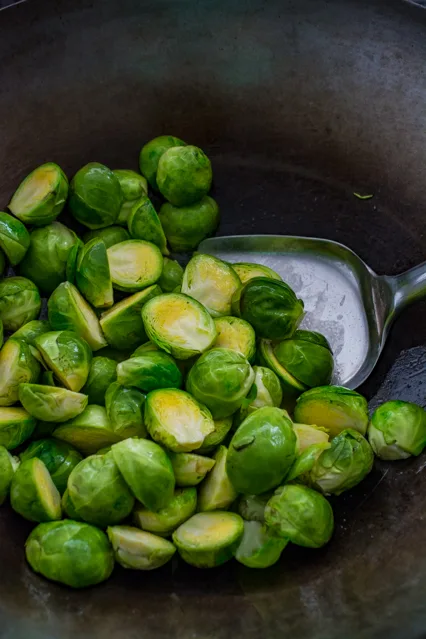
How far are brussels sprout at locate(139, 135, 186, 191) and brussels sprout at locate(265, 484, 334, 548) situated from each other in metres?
1.04

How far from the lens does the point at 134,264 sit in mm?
2115

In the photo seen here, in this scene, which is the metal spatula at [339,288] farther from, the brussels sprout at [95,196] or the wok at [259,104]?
the brussels sprout at [95,196]

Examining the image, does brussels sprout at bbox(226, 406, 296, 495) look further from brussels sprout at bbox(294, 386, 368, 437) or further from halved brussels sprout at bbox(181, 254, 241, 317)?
halved brussels sprout at bbox(181, 254, 241, 317)

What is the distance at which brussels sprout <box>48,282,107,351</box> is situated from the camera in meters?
1.98

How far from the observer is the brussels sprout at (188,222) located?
2246mm

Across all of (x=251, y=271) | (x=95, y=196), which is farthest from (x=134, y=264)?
(x=251, y=271)

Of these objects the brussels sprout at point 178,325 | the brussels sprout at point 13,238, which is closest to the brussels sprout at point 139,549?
the brussels sprout at point 178,325

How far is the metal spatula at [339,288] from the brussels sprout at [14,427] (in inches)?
30.0

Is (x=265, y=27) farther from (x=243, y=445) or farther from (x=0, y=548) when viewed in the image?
(x=0, y=548)

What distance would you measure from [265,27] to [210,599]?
5.46 ft

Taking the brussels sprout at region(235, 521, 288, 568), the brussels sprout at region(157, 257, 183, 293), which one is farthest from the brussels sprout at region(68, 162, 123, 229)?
the brussels sprout at region(235, 521, 288, 568)

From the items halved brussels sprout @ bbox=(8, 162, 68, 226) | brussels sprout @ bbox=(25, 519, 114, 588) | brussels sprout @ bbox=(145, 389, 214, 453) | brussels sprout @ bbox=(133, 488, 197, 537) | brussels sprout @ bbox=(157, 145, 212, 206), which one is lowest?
brussels sprout @ bbox=(25, 519, 114, 588)

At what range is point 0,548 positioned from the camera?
1.74 metres

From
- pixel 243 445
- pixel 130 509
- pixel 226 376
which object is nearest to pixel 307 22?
pixel 226 376
